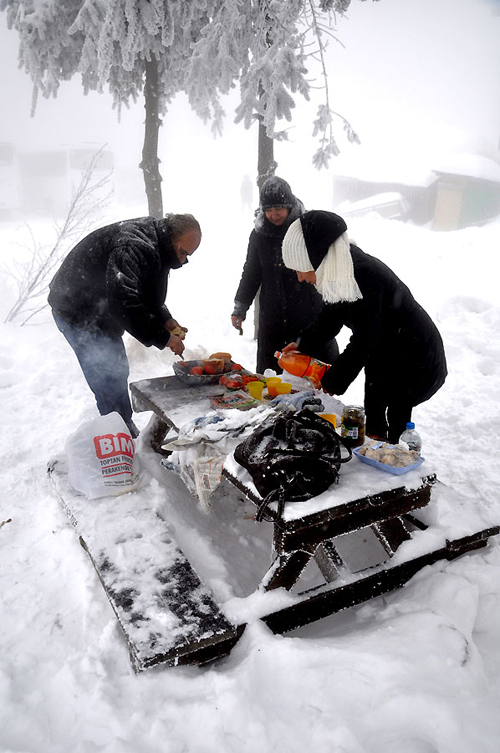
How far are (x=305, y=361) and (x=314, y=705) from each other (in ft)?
7.60

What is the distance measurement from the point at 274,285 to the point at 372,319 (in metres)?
1.71

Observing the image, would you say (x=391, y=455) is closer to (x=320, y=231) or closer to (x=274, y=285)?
(x=320, y=231)

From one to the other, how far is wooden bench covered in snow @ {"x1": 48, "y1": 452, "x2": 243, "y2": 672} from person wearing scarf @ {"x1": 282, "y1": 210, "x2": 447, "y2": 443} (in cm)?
165

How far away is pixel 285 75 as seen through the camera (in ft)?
18.8

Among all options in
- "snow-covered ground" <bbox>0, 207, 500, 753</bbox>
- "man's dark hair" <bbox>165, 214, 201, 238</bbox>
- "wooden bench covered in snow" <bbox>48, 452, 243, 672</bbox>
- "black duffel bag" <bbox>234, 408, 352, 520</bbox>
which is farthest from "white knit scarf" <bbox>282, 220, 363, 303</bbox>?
"wooden bench covered in snow" <bbox>48, 452, 243, 672</bbox>

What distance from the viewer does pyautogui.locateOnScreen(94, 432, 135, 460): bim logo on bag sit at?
9.73 feet

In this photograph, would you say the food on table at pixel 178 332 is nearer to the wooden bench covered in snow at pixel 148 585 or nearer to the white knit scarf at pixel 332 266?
the white knit scarf at pixel 332 266

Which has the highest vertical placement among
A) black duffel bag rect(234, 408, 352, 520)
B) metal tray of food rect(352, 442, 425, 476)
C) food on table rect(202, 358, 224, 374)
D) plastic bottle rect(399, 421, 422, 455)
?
black duffel bag rect(234, 408, 352, 520)

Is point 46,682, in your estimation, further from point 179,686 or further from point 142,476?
point 142,476

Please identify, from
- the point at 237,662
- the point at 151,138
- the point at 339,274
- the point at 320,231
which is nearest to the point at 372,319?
the point at 339,274

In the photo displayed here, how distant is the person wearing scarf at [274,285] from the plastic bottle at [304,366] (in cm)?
69

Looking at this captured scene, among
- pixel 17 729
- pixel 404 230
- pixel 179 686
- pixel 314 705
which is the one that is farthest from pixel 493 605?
pixel 404 230

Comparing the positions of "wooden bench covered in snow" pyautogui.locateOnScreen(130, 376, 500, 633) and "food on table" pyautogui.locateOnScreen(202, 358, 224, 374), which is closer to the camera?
"wooden bench covered in snow" pyautogui.locateOnScreen(130, 376, 500, 633)

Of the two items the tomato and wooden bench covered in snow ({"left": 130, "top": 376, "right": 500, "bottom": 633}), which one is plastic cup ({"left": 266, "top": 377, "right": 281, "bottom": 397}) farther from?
wooden bench covered in snow ({"left": 130, "top": 376, "right": 500, "bottom": 633})
